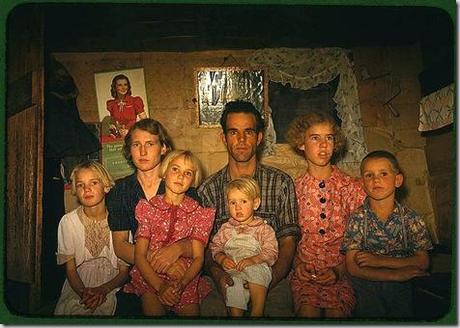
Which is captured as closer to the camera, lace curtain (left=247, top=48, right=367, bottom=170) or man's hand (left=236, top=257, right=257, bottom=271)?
man's hand (left=236, top=257, right=257, bottom=271)

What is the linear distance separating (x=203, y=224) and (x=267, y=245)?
0.32 metres

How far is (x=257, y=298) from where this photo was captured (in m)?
2.68

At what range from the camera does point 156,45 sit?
9.22 ft

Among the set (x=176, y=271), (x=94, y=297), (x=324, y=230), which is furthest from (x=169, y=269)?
(x=324, y=230)

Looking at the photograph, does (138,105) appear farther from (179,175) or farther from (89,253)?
(89,253)

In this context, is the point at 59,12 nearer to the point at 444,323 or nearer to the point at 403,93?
the point at 403,93

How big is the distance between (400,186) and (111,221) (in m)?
1.43

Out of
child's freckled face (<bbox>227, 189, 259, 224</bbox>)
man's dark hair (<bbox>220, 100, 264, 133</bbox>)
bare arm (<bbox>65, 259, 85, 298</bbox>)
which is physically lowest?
bare arm (<bbox>65, 259, 85, 298</bbox>)

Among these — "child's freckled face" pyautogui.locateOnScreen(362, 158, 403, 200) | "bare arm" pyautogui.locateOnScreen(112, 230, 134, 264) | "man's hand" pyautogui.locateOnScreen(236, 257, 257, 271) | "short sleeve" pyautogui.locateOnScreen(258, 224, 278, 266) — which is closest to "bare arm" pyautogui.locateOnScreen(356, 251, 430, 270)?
"child's freckled face" pyautogui.locateOnScreen(362, 158, 403, 200)

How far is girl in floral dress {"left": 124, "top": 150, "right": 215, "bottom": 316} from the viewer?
8.80ft

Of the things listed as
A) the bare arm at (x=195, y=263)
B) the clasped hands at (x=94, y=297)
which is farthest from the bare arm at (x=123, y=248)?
the bare arm at (x=195, y=263)

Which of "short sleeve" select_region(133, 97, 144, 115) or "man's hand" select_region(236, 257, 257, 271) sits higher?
"short sleeve" select_region(133, 97, 144, 115)

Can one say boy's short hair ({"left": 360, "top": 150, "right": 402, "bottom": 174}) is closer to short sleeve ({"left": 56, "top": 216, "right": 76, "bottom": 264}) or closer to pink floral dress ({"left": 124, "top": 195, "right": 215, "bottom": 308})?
pink floral dress ({"left": 124, "top": 195, "right": 215, "bottom": 308})

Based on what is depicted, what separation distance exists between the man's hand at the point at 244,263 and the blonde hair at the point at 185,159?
17.0 inches
